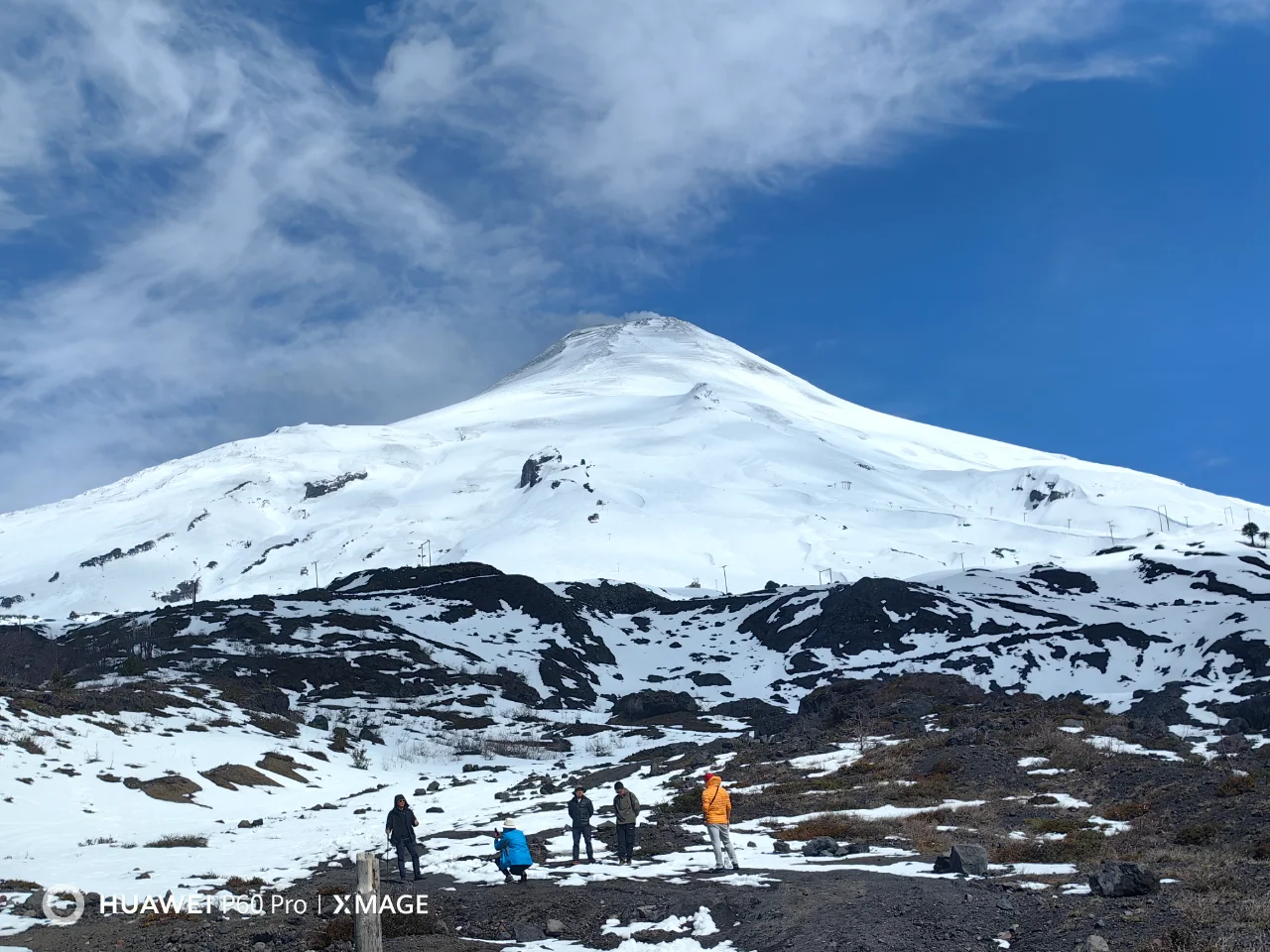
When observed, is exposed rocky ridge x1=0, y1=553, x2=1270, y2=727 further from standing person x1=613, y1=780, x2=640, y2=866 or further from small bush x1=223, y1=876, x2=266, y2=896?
small bush x1=223, y1=876, x2=266, y2=896

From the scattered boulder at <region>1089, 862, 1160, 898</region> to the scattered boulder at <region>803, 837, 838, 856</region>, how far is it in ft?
22.3

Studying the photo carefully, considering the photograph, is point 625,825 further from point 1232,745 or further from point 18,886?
point 1232,745

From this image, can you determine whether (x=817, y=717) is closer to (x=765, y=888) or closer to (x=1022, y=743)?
(x=1022, y=743)

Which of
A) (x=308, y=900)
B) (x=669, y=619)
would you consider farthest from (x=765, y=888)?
(x=669, y=619)

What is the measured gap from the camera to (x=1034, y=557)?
18062cm

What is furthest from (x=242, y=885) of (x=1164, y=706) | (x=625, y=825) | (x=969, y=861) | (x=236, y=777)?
(x=1164, y=706)

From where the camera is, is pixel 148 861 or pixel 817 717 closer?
pixel 148 861

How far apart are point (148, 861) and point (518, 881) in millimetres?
9285

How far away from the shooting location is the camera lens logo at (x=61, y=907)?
1515 cm

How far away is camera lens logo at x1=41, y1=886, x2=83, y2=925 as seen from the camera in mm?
15148

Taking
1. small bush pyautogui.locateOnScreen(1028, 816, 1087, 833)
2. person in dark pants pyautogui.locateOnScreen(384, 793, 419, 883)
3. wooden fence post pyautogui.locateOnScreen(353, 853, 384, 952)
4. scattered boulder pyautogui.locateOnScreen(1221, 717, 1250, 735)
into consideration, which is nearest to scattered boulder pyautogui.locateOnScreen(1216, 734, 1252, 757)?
scattered boulder pyautogui.locateOnScreen(1221, 717, 1250, 735)

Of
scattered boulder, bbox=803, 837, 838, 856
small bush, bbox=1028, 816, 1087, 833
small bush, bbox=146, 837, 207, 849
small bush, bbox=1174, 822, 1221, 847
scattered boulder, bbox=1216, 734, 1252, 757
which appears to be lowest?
small bush, bbox=1174, 822, 1221, 847

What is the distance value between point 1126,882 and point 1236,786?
9974 millimetres

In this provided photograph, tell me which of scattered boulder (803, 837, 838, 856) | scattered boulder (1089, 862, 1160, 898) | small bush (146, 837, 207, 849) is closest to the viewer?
scattered boulder (1089, 862, 1160, 898)
